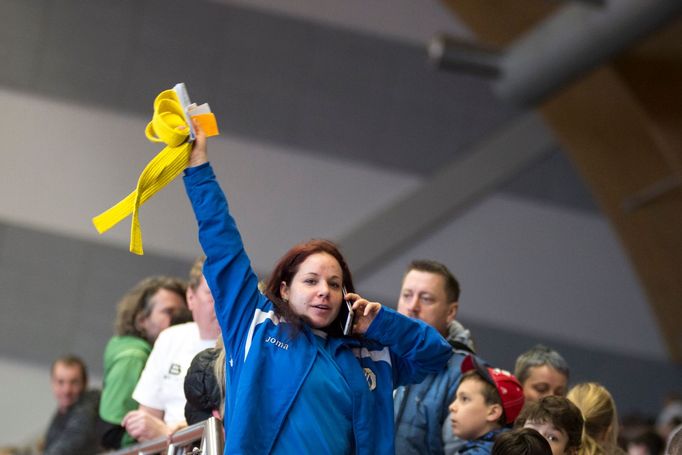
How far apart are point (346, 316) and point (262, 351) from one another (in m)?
0.36

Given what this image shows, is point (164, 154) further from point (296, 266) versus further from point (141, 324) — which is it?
point (141, 324)

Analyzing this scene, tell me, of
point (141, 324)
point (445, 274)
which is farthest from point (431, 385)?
point (141, 324)

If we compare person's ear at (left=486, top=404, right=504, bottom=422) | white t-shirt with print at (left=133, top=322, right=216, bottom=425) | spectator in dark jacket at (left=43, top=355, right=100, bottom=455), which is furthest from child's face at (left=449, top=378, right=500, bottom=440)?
spectator in dark jacket at (left=43, top=355, right=100, bottom=455)

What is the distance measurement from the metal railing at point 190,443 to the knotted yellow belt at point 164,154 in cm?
74

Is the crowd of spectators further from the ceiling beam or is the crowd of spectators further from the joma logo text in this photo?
the ceiling beam

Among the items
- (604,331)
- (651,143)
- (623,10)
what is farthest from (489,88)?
(623,10)

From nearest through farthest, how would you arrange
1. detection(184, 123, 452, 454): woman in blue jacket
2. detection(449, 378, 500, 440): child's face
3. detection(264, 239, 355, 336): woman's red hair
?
detection(184, 123, 452, 454): woman in blue jacket
detection(264, 239, 355, 336): woman's red hair
detection(449, 378, 500, 440): child's face

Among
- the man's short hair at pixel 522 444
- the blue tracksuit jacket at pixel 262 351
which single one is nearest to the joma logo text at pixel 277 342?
the blue tracksuit jacket at pixel 262 351

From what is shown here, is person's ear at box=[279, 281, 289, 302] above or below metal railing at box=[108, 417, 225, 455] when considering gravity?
above

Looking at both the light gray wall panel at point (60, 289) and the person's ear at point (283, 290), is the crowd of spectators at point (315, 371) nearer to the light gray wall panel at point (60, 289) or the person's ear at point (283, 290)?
the person's ear at point (283, 290)

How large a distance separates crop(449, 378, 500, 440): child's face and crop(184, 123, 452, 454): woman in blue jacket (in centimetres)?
83

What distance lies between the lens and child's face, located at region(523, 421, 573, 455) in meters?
4.36

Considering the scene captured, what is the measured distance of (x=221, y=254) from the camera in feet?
12.4

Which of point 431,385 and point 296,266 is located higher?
point 296,266
